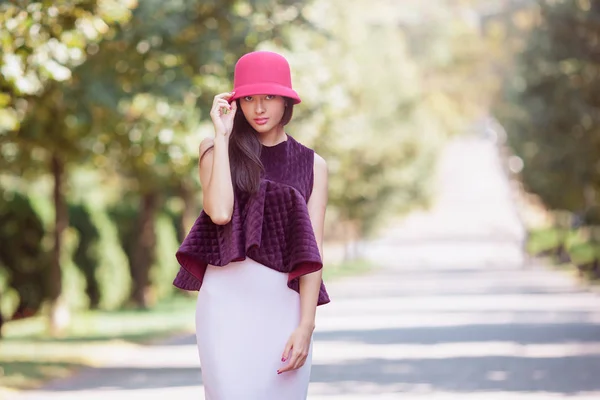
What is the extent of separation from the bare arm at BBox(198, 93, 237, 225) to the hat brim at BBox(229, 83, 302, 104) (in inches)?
2.4

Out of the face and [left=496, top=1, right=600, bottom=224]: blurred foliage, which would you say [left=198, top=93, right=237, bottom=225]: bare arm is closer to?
the face

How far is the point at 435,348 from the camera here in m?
18.8

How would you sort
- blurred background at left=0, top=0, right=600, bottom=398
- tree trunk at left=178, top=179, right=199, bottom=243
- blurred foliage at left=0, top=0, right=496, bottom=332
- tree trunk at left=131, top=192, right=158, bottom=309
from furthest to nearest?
tree trunk at left=178, top=179, right=199, bottom=243 → tree trunk at left=131, top=192, right=158, bottom=309 → blurred background at left=0, top=0, right=600, bottom=398 → blurred foliage at left=0, top=0, right=496, bottom=332

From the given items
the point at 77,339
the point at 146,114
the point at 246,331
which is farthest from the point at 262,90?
the point at 77,339

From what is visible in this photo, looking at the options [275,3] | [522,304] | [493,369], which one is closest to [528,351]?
[493,369]

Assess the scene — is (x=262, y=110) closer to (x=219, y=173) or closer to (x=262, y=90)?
(x=262, y=90)

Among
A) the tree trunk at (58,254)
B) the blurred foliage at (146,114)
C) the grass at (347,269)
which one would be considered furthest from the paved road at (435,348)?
the blurred foliage at (146,114)

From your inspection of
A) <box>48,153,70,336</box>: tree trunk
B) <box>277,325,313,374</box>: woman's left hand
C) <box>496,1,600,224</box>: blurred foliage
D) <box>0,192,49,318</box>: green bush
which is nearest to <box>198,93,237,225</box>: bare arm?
<box>277,325,313,374</box>: woman's left hand

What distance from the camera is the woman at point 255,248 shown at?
5.28 m

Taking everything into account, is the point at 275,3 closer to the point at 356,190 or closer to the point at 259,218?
the point at 259,218

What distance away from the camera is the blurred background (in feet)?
49.3

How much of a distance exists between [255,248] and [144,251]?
2669cm

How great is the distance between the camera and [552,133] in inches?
1302

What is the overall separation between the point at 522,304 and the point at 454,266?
97.4ft
